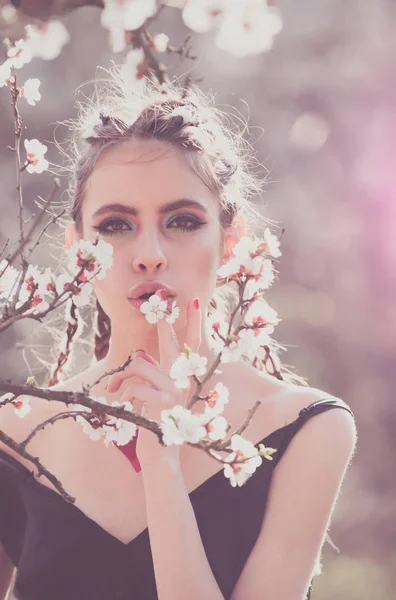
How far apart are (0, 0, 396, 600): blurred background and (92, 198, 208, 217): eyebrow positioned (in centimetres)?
351

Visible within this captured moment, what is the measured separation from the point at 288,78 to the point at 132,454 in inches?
179

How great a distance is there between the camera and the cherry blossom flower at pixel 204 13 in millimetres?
1123

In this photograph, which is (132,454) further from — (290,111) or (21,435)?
(290,111)

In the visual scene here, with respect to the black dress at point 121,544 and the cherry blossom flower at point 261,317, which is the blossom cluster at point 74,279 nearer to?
the cherry blossom flower at point 261,317

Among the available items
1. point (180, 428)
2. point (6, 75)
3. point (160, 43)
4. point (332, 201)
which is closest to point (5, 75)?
point (6, 75)

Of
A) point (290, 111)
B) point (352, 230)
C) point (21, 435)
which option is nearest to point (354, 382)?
point (352, 230)

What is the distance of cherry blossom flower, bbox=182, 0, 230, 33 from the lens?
1.12 metres

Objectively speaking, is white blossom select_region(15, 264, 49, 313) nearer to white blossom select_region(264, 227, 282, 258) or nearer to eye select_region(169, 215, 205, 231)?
white blossom select_region(264, 227, 282, 258)

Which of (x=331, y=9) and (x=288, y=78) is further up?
(x=331, y=9)

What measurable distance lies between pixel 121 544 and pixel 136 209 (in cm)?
70

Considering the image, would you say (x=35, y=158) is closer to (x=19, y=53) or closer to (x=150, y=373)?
(x=19, y=53)

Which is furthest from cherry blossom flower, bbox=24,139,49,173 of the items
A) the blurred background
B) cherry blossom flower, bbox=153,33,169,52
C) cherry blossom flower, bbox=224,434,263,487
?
the blurred background

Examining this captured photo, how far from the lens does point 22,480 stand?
1.90 metres

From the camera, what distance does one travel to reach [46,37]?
1186 millimetres
